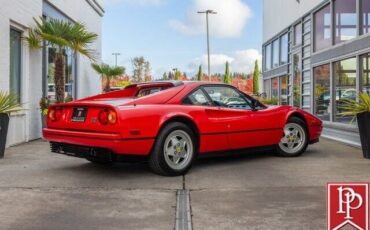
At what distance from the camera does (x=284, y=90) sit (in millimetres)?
17406

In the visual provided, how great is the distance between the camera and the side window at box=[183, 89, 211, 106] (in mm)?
6789

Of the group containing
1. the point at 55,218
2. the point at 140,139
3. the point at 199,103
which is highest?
the point at 199,103

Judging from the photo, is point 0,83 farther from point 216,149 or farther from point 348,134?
point 348,134

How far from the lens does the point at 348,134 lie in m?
10.2

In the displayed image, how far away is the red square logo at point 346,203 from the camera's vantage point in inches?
76.8

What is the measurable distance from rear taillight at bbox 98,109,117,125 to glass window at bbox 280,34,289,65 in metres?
11.9

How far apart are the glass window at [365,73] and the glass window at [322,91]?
2.28 m

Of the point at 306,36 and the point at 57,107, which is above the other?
the point at 306,36

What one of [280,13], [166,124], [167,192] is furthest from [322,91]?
[167,192]

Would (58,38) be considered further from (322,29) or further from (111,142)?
(322,29)

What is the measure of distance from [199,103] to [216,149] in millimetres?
695

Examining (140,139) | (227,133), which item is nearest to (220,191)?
(140,139)

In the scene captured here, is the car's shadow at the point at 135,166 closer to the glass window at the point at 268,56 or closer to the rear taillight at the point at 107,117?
the rear taillight at the point at 107,117

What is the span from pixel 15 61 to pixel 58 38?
3.94 feet
